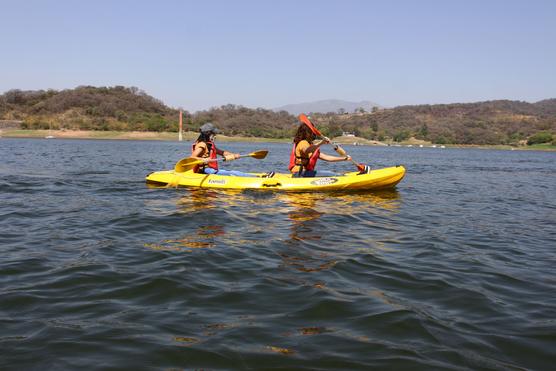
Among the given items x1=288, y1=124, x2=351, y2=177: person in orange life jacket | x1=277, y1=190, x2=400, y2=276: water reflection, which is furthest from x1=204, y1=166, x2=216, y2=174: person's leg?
x1=277, y1=190, x2=400, y2=276: water reflection

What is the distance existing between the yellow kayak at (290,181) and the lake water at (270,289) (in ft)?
Result: 8.39

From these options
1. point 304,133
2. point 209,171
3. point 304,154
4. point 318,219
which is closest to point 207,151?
point 209,171

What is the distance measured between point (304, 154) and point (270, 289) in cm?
728

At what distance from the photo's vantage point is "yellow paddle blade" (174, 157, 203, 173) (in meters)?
12.0

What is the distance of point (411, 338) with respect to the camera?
135 inches

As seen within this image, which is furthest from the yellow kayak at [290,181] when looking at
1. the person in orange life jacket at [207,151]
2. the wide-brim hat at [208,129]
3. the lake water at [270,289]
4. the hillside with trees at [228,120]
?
the hillside with trees at [228,120]

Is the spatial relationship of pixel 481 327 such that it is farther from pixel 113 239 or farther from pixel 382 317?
pixel 113 239

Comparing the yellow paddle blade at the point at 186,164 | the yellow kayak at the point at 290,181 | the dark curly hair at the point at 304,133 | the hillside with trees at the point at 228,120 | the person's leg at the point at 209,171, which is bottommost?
the yellow kayak at the point at 290,181

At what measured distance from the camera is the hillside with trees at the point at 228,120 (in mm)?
95438

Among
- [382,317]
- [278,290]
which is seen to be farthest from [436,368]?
[278,290]

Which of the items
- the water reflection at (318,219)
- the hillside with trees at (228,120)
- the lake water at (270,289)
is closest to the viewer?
the lake water at (270,289)

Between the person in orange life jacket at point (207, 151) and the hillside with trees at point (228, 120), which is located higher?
the hillside with trees at point (228, 120)

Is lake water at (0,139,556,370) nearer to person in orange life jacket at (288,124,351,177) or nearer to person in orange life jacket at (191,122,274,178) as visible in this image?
person in orange life jacket at (288,124,351,177)

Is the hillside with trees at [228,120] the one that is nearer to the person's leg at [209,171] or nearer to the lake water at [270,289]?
the person's leg at [209,171]
